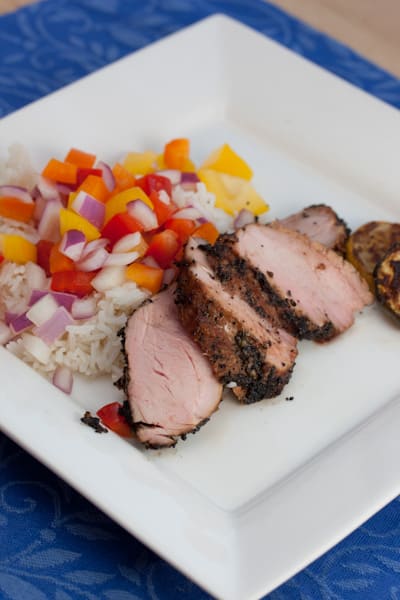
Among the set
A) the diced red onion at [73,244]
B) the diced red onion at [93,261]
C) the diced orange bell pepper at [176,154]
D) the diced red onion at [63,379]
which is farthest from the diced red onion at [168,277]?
the diced orange bell pepper at [176,154]

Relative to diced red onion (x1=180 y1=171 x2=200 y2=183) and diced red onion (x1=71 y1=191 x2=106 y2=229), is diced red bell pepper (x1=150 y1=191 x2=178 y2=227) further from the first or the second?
diced red onion (x1=180 y1=171 x2=200 y2=183)

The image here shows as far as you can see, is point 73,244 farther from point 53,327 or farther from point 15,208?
point 15,208

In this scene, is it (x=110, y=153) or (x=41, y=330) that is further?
(x=110, y=153)

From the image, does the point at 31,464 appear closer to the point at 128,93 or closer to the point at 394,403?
the point at 394,403

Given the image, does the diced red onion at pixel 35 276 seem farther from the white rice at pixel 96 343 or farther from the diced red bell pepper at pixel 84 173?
the diced red bell pepper at pixel 84 173

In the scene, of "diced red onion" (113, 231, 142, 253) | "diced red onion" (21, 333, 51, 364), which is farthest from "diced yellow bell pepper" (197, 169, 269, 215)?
"diced red onion" (21, 333, 51, 364)

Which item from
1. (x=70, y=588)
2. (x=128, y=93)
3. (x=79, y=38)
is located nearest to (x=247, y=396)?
(x=70, y=588)

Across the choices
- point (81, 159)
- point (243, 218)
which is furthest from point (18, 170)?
point (243, 218)
